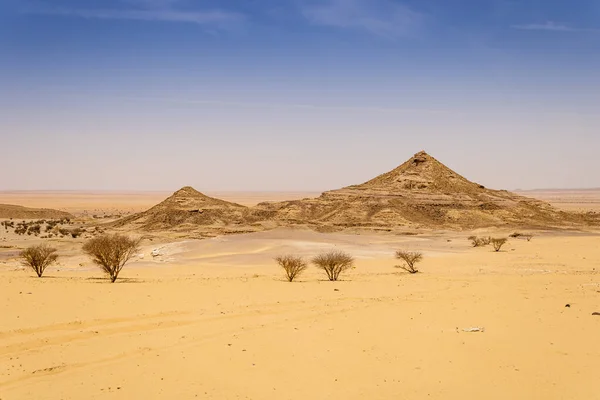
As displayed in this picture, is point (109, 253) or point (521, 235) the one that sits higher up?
point (109, 253)

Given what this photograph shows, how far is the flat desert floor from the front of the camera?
35.4 ft

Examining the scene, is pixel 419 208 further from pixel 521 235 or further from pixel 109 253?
pixel 109 253

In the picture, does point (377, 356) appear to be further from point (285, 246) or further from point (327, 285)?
point (285, 246)

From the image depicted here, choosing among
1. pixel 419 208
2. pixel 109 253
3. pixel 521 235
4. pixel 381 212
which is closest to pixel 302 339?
pixel 109 253

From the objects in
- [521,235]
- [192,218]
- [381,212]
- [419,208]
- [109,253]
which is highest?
[419,208]

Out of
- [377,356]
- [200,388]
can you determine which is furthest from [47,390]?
[377,356]

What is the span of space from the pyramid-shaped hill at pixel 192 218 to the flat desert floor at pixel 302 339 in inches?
1611

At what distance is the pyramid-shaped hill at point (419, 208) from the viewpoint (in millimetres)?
70438

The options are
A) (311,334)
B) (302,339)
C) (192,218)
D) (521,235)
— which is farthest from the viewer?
(192,218)

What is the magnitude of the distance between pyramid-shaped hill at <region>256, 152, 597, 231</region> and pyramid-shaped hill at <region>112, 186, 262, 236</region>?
218 inches

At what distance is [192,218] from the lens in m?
72.3

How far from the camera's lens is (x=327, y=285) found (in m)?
25.7

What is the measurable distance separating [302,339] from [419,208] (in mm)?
63072

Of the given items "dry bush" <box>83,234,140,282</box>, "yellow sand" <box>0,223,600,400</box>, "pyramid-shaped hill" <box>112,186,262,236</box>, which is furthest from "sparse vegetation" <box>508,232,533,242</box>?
"dry bush" <box>83,234,140,282</box>
